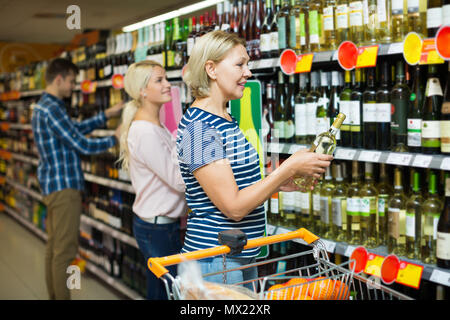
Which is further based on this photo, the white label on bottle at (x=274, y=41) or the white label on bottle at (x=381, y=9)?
the white label on bottle at (x=274, y=41)

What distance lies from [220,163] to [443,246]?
1029mm

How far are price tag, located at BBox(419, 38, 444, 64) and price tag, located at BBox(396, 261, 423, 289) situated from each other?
82cm

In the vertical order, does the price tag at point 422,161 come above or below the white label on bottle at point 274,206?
above

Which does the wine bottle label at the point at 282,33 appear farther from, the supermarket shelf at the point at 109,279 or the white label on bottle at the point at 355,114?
the supermarket shelf at the point at 109,279

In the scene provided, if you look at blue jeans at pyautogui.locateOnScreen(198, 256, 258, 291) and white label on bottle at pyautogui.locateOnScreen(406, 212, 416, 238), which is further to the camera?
white label on bottle at pyautogui.locateOnScreen(406, 212, 416, 238)

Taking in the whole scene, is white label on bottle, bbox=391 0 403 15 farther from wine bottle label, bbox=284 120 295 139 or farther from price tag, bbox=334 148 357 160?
wine bottle label, bbox=284 120 295 139

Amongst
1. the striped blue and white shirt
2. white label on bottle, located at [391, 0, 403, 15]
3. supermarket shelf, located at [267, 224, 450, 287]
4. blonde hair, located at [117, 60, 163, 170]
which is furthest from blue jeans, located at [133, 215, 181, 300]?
white label on bottle, located at [391, 0, 403, 15]

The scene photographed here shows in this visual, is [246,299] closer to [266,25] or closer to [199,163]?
[199,163]

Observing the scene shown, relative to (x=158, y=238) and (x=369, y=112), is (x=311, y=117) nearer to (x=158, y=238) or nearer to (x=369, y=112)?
(x=369, y=112)

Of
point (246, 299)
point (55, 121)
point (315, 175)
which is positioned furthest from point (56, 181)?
point (246, 299)

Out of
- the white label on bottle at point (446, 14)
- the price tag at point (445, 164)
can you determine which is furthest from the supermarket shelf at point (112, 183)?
the white label on bottle at point (446, 14)

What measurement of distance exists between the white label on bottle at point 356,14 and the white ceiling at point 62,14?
1635 mm

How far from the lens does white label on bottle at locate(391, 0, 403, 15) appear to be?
2050 millimetres

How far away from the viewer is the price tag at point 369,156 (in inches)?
80.7
